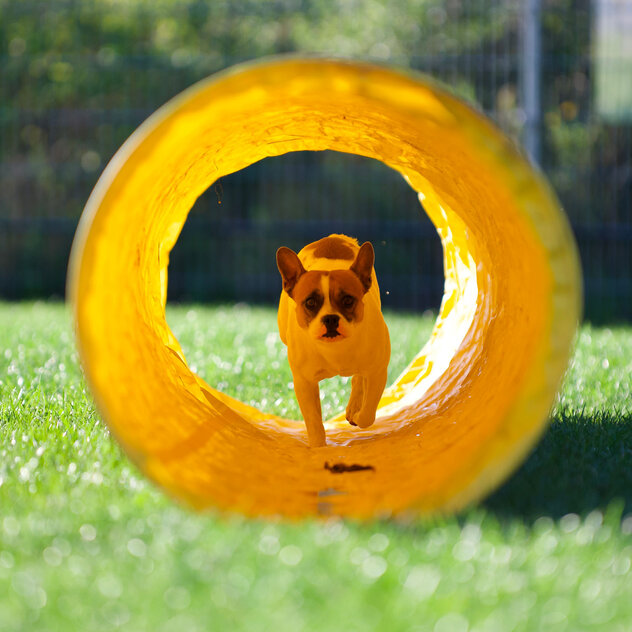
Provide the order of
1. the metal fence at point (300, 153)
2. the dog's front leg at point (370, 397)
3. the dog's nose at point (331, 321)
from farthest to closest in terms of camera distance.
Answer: the metal fence at point (300, 153)
the dog's front leg at point (370, 397)
the dog's nose at point (331, 321)

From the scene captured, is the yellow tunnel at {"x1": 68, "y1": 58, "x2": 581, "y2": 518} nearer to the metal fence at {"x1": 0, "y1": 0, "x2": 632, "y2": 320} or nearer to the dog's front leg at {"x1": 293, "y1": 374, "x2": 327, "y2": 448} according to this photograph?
the dog's front leg at {"x1": 293, "y1": 374, "x2": 327, "y2": 448}

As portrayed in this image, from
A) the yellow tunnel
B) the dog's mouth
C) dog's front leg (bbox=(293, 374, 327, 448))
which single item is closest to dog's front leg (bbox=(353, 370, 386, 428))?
the yellow tunnel

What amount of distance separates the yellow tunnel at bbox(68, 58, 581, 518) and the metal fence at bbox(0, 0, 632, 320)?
17.1 feet

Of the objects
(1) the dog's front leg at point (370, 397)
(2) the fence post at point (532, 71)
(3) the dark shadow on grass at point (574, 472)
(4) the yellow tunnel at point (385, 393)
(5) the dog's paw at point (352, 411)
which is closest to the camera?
(4) the yellow tunnel at point (385, 393)

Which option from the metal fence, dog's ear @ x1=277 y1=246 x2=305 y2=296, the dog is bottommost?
the metal fence

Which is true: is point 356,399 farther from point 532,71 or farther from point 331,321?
point 532,71

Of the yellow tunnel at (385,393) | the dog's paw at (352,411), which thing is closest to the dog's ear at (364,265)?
the yellow tunnel at (385,393)

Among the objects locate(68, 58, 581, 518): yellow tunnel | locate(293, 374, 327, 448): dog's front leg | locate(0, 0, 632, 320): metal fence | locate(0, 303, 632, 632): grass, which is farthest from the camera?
locate(0, 0, 632, 320): metal fence

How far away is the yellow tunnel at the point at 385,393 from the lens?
2.85 m

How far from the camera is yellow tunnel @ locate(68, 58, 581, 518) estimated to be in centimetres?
285

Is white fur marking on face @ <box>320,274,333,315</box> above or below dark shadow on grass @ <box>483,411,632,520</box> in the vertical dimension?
above

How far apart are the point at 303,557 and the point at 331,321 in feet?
5.06

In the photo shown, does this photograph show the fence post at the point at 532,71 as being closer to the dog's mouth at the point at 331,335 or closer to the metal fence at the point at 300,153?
the metal fence at the point at 300,153

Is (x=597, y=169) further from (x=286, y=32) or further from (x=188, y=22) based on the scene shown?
(x=188, y=22)
